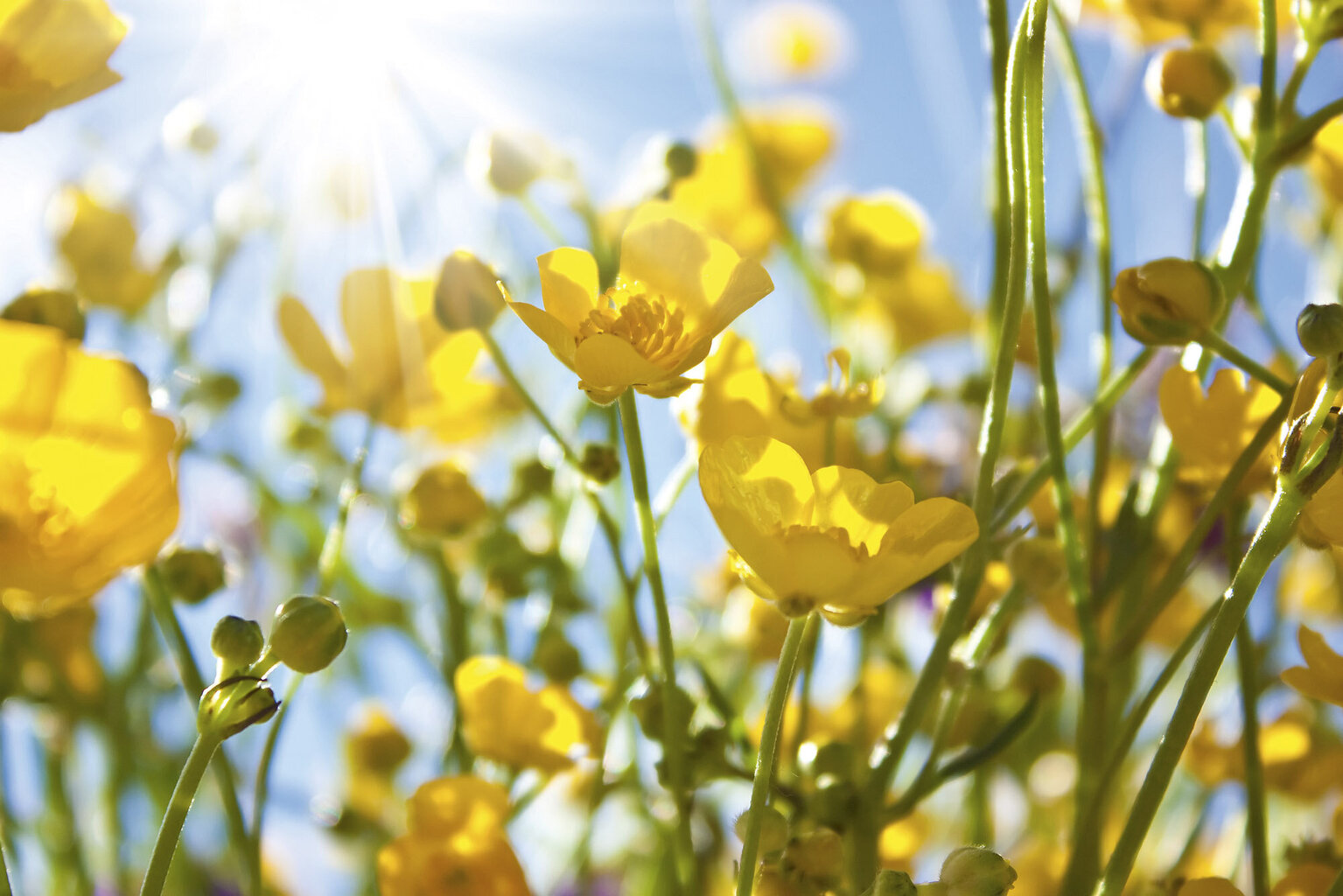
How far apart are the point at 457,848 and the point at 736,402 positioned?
0.69 feet

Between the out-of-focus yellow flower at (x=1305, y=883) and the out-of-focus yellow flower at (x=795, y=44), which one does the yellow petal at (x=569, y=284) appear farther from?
the out-of-focus yellow flower at (x=795, y=44)

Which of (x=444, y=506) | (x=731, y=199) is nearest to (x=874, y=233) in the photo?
(x=731, y=199)

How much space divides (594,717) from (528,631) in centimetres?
19

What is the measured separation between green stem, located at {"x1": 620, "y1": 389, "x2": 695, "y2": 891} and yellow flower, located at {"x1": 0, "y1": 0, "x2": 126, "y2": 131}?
0.26 metres

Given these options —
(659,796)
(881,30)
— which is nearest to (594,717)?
(659,796)

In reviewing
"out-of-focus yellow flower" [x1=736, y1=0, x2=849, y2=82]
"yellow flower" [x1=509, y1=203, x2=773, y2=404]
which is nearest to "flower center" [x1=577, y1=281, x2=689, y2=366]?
"yellow flower" [x1=509, y1=203, x2=773, y2=404]

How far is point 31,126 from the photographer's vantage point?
467mm

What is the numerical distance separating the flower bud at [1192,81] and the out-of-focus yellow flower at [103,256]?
2.13 feet

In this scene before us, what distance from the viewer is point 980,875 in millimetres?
373

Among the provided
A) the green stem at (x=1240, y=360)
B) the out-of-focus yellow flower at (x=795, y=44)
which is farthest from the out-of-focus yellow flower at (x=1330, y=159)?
the out-of-focus yellow flower at (x=795, y=44)

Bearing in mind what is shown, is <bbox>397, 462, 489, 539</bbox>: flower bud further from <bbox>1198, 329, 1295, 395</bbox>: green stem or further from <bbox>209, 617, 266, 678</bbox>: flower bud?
<bbox>1198, 329, 1295, 395</bbox>: green stem

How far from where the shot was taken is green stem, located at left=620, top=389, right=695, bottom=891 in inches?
16.4

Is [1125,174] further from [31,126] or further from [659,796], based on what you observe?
[31,126]

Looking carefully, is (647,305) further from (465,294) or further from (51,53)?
(51,53)
